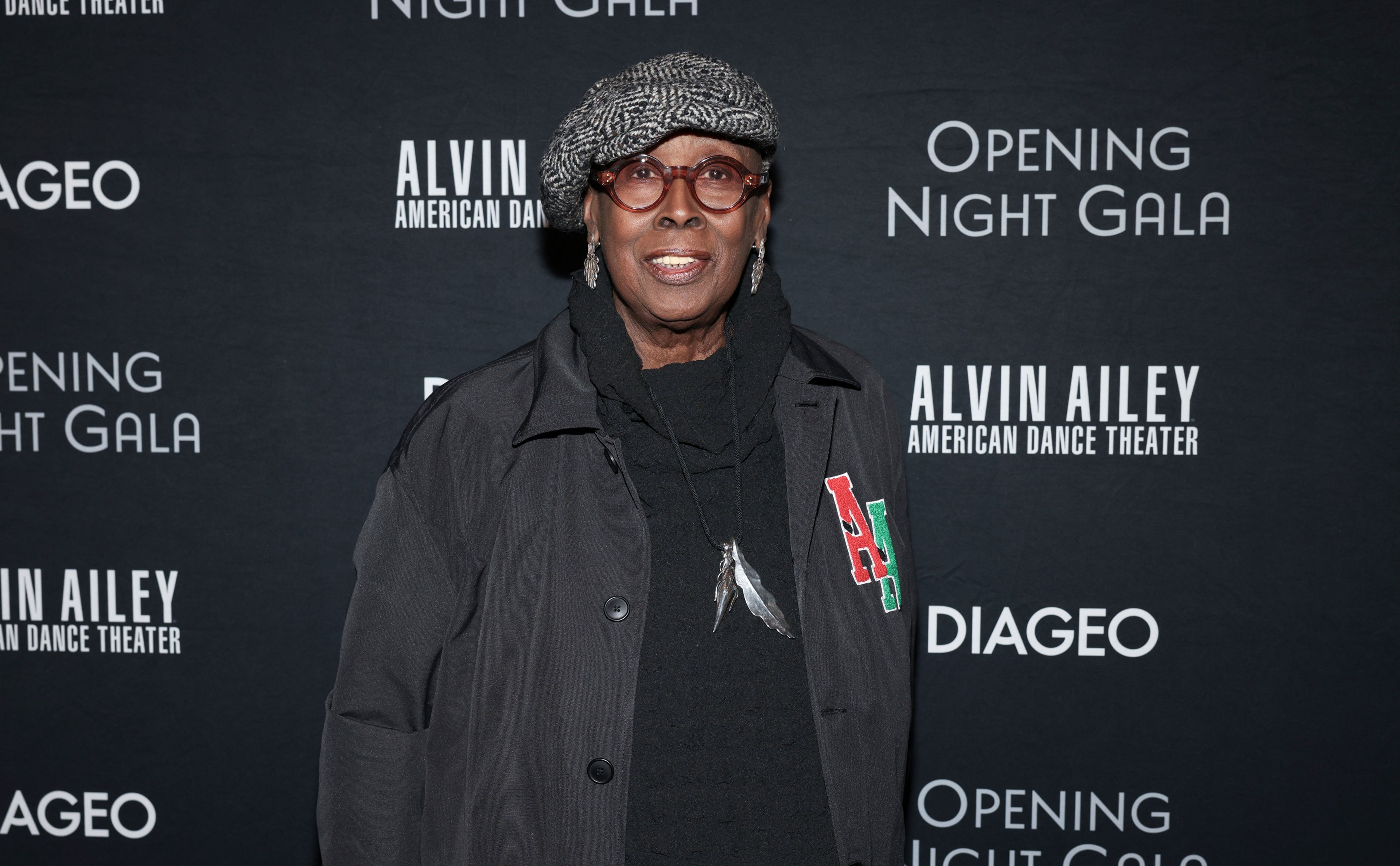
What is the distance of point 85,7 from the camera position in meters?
1.68

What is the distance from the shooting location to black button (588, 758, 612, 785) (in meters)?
1.06

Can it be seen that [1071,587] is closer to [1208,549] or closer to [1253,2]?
[1208,549]

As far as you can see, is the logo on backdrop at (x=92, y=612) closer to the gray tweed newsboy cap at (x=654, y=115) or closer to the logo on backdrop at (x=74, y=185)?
the logo on backdrop at (x=74, y=185)

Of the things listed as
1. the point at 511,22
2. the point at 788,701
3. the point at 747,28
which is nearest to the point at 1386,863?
the point at 788,701

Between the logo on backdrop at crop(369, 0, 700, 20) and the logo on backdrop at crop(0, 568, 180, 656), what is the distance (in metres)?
1.06

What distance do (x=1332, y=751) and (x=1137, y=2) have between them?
1.35m

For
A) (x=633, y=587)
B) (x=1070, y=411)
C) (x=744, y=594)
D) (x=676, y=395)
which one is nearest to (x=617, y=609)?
(x=633, y=587)

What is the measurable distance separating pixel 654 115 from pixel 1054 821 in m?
1.44

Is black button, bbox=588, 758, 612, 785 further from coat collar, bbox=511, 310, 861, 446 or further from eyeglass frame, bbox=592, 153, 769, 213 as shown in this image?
eyeglass frame, bbox=592, 153, 769, 213

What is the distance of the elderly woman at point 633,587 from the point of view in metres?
1.07

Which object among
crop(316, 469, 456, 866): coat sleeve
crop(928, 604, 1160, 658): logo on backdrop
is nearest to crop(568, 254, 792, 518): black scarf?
crop(316, 469, 456, 866): coat sleeve

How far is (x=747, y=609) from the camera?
1096 millimetres

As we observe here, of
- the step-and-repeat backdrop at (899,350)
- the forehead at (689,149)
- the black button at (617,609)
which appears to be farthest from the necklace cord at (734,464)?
the step-and-repeat backdrop at (899,350)

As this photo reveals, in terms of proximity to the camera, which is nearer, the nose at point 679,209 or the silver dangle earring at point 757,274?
the nose at point 679,209
